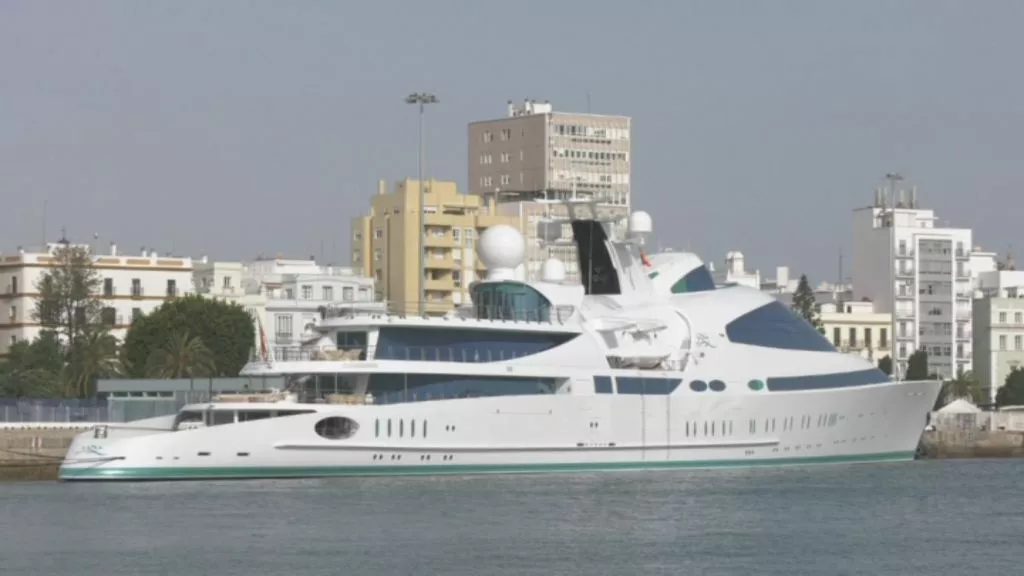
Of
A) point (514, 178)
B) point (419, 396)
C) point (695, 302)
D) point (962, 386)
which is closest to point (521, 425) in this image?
point (419, 396)

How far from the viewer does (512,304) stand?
61344 mm

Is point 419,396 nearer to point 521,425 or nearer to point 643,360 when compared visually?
point 521,425

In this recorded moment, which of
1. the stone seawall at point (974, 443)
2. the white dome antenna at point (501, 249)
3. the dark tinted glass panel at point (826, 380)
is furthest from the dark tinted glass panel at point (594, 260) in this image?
the stone seawall at point (974, 443)

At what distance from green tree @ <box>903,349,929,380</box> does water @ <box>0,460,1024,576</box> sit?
45.9 m

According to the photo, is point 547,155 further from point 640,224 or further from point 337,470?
point 337,470

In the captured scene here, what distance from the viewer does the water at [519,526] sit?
39.5m

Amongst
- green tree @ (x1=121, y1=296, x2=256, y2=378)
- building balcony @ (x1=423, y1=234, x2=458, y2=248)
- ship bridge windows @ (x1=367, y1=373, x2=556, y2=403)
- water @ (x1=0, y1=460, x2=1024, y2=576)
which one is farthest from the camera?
building balcony @ (x1=423, y1=234, x2=458, y2=248)

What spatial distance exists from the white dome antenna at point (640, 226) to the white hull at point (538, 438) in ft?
21.6

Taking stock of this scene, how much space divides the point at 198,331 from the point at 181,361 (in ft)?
20.2

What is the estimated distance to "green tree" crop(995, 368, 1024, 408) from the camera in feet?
348

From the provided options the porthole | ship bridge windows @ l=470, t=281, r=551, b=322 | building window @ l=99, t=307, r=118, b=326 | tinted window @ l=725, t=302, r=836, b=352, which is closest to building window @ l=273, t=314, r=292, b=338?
building window @ l=99, t=307, r=118, b=326

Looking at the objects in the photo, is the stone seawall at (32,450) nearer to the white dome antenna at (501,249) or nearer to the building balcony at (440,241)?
the white dome antenna at (501,249)

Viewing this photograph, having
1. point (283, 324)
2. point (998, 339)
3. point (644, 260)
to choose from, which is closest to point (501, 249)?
point (644, 260)

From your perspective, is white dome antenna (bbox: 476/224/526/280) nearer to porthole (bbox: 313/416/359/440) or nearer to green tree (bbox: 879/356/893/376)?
porthole (bbox: 313/416/359/440)
